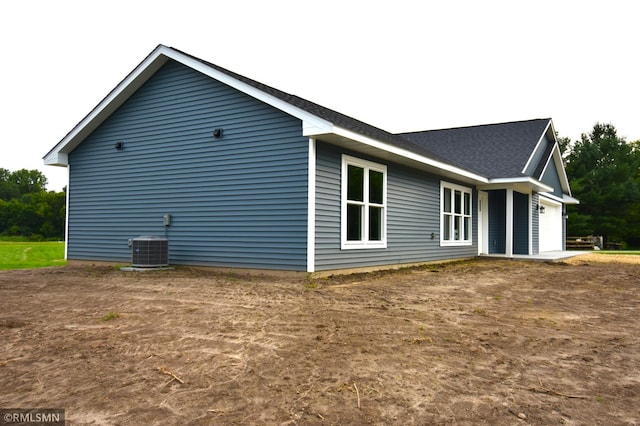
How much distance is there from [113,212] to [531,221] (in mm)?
14479

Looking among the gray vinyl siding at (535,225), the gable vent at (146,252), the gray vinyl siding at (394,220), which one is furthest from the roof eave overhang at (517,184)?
the gable vent at (146,252)

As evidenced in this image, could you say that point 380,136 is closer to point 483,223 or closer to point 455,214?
point 455,214

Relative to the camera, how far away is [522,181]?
47.6 ft

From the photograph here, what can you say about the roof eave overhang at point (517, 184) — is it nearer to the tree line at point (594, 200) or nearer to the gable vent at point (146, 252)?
the gable vent at point (146, 252)

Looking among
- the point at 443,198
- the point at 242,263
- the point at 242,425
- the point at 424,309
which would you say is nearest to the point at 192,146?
the point at 242,263

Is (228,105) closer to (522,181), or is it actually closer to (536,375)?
(536,375)

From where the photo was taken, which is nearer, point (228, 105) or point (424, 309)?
point (424, 309)

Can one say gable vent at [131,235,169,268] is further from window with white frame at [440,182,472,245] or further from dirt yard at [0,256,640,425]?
window with white frame at [440,182,472,245]


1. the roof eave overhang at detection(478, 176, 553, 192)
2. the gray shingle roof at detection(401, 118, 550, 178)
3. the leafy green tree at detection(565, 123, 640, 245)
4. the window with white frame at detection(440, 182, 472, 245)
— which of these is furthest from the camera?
the leafy green tree at detection(565, 123, 640, 245)

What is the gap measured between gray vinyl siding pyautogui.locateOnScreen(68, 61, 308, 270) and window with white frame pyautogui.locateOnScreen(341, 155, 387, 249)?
1183 mm

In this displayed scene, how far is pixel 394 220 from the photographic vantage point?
35.6ft

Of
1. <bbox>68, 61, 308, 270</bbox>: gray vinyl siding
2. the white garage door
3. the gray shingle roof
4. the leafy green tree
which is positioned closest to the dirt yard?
<bbox>68, 61, 308, 270</bbox>: gray vinyl siding

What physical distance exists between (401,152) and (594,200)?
1220 inches

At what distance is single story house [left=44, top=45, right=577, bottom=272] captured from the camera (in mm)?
8594
